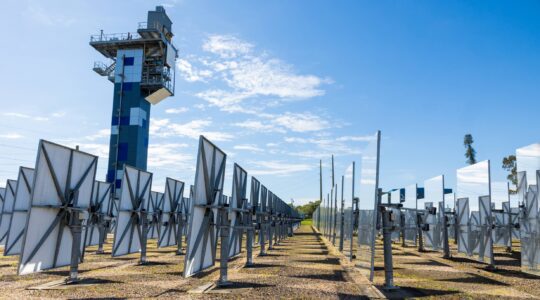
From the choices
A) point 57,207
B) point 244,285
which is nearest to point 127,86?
point 57,207

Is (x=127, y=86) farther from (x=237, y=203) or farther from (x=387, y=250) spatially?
(x=387, y=250)

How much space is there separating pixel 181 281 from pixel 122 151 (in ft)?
159

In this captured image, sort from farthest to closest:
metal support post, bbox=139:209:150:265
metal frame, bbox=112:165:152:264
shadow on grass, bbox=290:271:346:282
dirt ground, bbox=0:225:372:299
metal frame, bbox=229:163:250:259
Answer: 1. metal support post, bbox=139:209:150:265
2. metal frame, bbox=112:165:152:264
3. metal frame, bbox=229:163:250:259
4. shadow on grass, bbox=290:271:346:282
5. dirt ground, bbox=0:225:372:299

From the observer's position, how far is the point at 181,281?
14.1 m

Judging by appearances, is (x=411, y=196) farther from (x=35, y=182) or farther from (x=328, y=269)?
(x=35, y=182)

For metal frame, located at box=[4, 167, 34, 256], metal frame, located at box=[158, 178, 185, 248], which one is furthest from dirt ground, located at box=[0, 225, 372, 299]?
metal frame, located at box=[158, 178, 185, 248]

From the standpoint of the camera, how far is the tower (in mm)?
58844

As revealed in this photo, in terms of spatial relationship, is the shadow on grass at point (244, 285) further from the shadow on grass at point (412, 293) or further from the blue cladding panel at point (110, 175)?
the blue cladding panel at point (110, 175)

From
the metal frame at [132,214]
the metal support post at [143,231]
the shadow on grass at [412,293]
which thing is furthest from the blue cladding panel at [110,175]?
the shadow on grass at [412,293]

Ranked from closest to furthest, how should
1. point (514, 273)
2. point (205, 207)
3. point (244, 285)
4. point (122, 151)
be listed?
point (205, 207) → point (244, 285) → point (514, 273) → point (122, 151)

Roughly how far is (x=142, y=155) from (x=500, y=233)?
46.7 meters

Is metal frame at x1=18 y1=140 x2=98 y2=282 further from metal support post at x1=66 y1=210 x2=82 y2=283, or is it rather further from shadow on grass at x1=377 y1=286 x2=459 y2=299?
shadow on grass at x1=377 y1=286 x2=459 y2=299

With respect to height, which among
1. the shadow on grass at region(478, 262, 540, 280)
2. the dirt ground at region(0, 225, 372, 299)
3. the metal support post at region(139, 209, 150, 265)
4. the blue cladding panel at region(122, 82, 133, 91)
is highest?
the blue cladding panel at region(122, 82, 133, 91)

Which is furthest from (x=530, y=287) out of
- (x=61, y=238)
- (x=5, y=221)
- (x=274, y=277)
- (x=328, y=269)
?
(x=5, y=221)
